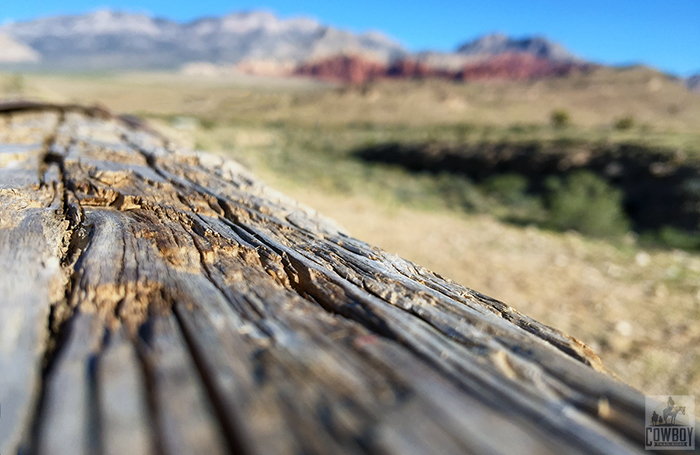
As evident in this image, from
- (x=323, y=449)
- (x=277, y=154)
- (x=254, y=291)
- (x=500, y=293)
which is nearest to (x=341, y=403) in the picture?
(x=323, y=449)

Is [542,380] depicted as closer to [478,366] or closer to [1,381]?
[478,366]

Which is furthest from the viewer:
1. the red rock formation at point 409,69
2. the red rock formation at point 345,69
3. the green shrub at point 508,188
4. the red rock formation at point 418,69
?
the red rock formation at point 345,69

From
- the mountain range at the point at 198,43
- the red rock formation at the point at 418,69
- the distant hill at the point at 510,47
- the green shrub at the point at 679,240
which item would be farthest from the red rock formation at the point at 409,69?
the green shrub at the point at 679,240

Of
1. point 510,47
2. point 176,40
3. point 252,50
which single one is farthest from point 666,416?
point 510,47

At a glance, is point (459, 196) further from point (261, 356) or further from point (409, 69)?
point (409, 69)

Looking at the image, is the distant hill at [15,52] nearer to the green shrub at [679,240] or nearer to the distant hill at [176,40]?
the distant hill at [176,40]

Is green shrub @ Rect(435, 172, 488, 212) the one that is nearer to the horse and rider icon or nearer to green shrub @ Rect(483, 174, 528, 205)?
green shrub @ Rect(483, 174, 528, 205)
